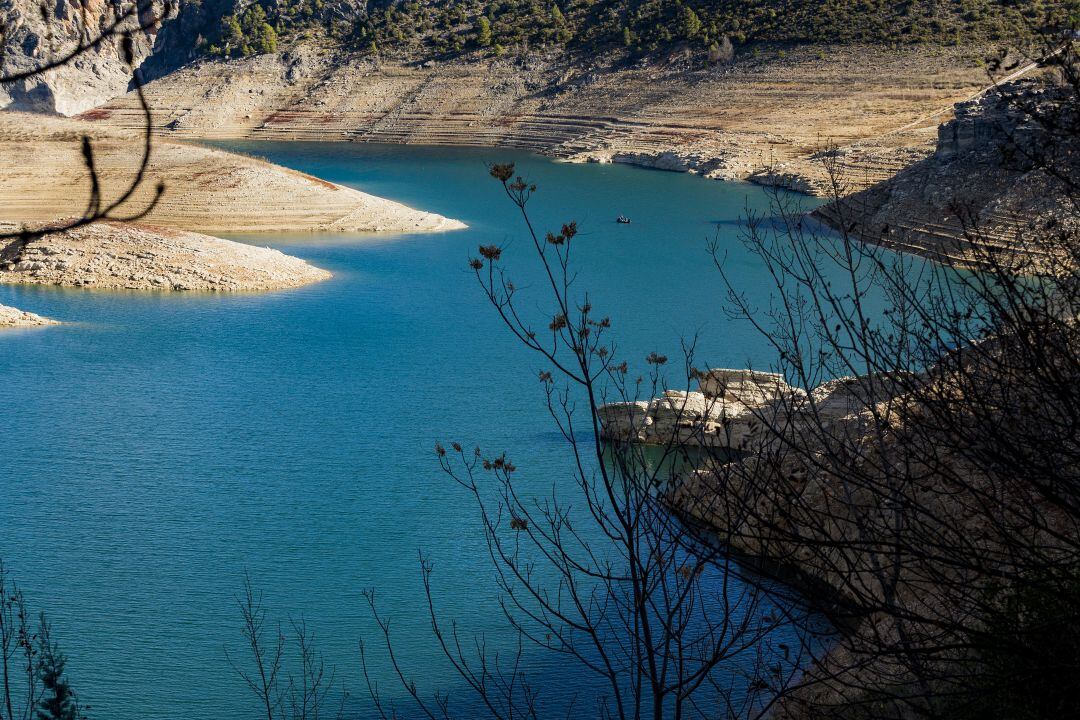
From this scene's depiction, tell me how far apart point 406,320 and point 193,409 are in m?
7.56

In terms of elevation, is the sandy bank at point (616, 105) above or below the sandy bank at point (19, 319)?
above

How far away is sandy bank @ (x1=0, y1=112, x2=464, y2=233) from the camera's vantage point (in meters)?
38.2

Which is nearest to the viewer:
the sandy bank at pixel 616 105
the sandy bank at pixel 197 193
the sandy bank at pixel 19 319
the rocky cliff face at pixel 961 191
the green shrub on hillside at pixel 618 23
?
the sandy bank at pixel 19 319

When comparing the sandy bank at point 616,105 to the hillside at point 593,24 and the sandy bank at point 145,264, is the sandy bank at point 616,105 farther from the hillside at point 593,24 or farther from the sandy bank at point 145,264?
the sandy bank at point 145,264

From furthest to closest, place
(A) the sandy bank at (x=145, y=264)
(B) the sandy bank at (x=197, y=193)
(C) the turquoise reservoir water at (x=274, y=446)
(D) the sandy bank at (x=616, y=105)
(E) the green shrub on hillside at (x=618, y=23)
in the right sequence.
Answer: (E) the green shrub on hillside at (x=618, y=23) → (D) the sandy bank at (x=616, y=105) → (B) the sandy bank at (x=197, y=193) → (A) the sandy bank at (x=145, y=264) → (C) the turquoise reservoir water at (x=274, y=446)

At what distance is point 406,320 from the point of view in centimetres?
2684

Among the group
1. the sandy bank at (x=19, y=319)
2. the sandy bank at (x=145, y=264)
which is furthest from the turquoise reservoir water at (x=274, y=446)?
the sandy bank at (x=145, y=264)

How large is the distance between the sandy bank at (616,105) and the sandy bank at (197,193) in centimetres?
1531

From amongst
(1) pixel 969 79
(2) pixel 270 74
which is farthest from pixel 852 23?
(2) pixel 270 74

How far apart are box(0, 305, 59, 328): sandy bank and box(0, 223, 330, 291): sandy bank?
3993 mm

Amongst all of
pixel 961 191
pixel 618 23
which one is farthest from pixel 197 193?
pixel 618 23

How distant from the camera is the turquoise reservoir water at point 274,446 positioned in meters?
12.4

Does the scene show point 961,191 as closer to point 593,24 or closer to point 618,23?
point 618,23

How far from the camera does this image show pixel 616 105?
66375 millimetres
